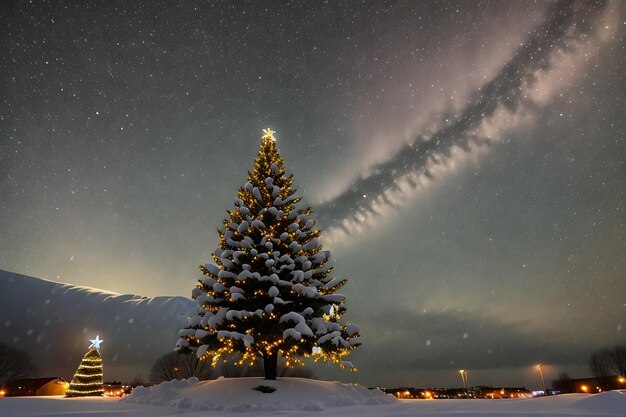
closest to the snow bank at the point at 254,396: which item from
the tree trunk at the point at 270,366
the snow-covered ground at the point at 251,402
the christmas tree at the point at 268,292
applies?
the snow-covered ground at the point at 251,402

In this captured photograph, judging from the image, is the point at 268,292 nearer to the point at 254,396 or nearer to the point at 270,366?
the point at 270,366

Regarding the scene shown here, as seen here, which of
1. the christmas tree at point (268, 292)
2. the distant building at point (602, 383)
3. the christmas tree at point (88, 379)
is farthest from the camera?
the distant building at point (602, 383)

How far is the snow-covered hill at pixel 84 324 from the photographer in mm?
83938

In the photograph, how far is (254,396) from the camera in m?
13.0

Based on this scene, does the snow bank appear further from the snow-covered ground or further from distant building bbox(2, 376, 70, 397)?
distant building bbox(2, 376, 70, 397)

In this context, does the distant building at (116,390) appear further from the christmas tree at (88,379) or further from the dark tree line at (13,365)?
the christmas tree at (88,379)

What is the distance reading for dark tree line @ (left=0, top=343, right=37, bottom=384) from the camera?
2100 inches

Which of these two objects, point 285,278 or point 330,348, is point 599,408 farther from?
point 285,278

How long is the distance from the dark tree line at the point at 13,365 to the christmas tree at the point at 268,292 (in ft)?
189

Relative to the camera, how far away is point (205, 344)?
52.6 ft

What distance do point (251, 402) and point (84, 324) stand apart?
10234cm

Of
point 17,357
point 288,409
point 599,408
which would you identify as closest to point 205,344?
point 288,409

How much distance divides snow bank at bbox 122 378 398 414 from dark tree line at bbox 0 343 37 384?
57.0 m

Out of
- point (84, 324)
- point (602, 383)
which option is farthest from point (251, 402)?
point (84, 324)
